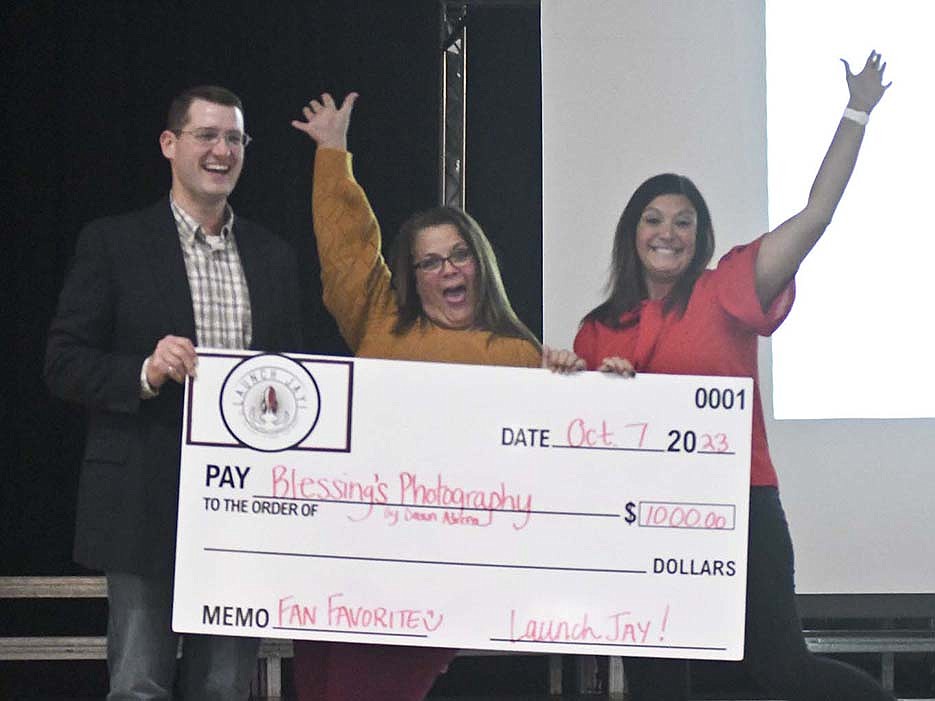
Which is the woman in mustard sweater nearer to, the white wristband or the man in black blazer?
the man in black blazer

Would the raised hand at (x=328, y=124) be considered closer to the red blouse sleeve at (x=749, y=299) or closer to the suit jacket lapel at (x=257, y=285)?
the suit jacket lapel at (x=257, y=285)

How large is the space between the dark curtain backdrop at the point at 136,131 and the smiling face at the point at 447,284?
1.47m

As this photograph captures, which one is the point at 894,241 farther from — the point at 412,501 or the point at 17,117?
the point at 17,117

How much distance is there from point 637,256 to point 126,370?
49.5 inches

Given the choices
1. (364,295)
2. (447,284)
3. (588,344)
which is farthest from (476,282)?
(588,344)

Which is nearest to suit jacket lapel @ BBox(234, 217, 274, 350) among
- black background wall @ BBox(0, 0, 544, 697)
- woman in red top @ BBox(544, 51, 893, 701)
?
woman in red top @ BBox(544, 51, 893, 701)

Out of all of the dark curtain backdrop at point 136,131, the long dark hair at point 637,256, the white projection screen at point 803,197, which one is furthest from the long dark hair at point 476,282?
the dark curtain backdrop at point 136,131

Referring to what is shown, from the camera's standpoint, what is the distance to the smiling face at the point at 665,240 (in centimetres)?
334

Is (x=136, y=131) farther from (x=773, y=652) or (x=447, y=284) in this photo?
(x=773, y=652)

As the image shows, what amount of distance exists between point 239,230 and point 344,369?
34 centimetres

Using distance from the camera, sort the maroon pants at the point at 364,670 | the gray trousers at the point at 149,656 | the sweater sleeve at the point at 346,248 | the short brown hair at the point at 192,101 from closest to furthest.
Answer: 1. the gray trousers at the point at 149,656
2. the short brown hair at the point at 192,101
3. the maroon pants at the point at 364,670
4. the sweater sleeve at the point at 346,248

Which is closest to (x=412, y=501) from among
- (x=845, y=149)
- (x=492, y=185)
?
(x=845, y=149)

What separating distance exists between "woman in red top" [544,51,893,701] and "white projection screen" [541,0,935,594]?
274 millimetres

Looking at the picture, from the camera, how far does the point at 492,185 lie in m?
4.72
